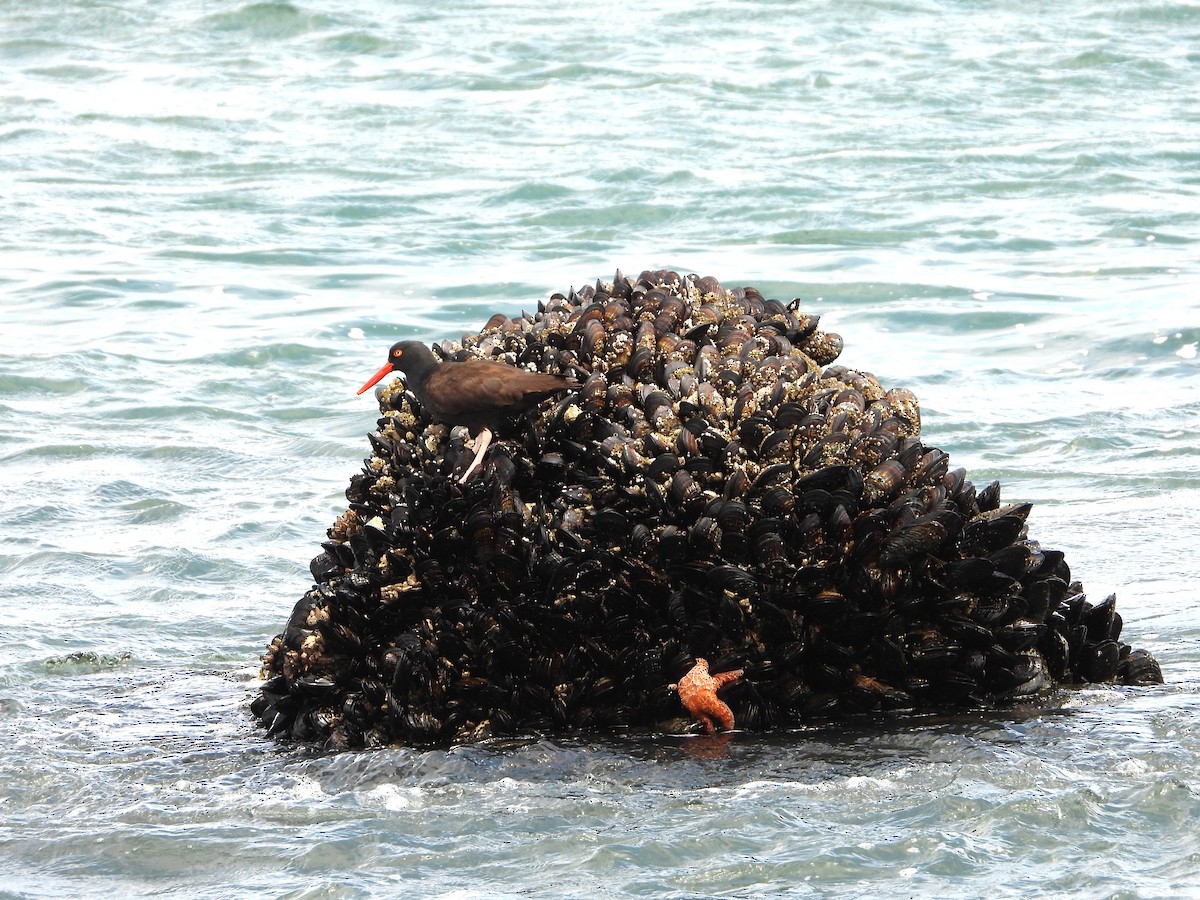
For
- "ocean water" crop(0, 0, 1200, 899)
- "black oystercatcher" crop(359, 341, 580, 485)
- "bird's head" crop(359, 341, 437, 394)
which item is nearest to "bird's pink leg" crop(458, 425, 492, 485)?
"black oystercatcher" crop(359, 341, 580, 485)

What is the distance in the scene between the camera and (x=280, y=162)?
20.2 meters

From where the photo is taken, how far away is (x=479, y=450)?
5988 mm

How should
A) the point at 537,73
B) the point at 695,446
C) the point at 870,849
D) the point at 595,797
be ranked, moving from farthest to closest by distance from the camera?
the point at 537,73, the point at 695,446, the point at 595,797, the point at 870,849

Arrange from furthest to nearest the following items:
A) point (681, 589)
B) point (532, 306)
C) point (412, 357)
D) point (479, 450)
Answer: point (532, 306) < point (412, 357) < point (479, 450) < point (681, 589)

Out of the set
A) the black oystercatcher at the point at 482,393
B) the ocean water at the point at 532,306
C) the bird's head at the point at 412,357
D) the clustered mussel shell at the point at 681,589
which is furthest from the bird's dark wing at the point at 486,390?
the ocean water at the point at 532,306

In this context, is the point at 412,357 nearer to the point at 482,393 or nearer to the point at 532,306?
the point at 482,393

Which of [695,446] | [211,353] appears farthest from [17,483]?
[695,446]

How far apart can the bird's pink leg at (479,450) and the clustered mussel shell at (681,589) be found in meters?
0.04

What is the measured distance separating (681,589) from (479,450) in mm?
940

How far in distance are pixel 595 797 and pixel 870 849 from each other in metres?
0.93

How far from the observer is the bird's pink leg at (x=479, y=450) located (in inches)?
234

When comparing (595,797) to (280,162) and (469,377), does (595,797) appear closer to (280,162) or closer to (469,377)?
(469,377)

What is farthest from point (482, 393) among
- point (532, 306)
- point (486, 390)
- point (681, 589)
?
point (532, 306)

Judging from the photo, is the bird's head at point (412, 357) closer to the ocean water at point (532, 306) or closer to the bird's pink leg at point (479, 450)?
the bird's pink leg at point (479, 450)
